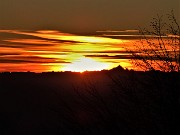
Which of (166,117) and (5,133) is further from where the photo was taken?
(5,133)

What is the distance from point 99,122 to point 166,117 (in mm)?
2063

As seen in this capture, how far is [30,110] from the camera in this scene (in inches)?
6939

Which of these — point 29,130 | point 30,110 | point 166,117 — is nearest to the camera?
point 166,117

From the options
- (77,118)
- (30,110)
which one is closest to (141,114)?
(77,118)

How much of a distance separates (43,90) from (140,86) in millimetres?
176845

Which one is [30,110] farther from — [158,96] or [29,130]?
[158,96]

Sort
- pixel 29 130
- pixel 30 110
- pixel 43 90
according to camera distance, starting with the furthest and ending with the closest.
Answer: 1. pixel 43 90
2. pixel 30 110
3. pixel 29 130

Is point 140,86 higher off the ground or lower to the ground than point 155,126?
higher

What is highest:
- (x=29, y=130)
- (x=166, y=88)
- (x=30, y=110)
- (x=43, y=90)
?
(x=43, y=90)

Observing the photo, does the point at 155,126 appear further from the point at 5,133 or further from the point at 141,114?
the point at 5,133

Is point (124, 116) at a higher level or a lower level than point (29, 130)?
lower

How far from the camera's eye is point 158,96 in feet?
55.2

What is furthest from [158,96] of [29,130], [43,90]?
[43,90]

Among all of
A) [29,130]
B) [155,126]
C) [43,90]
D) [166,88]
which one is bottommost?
[155,126]
